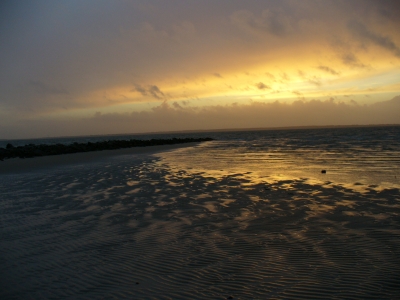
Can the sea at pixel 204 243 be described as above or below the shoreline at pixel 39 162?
below

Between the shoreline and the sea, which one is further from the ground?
the shoreline

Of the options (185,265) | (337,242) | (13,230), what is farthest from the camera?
(13,230)

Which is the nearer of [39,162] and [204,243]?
[204,243]

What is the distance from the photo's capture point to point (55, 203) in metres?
10.5

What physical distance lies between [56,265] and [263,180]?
984cm

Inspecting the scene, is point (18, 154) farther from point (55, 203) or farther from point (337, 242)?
point (337, 242)

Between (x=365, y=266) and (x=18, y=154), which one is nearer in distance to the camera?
(x=365, y=266)

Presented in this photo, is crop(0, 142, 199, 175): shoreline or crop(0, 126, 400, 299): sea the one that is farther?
crop(0, 142, 199, 175): shoreline

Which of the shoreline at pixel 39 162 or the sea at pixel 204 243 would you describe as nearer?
the sea at pixel 204 243

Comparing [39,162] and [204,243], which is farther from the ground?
[39,162]

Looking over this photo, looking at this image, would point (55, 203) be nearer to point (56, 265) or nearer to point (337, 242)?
point (56, 265)

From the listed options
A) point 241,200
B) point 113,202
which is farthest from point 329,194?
point 113,202

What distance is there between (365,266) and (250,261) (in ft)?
5.62

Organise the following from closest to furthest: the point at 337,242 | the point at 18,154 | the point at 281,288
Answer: the point at 281,288
the point at 337,242
the point at 18,154
